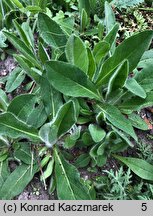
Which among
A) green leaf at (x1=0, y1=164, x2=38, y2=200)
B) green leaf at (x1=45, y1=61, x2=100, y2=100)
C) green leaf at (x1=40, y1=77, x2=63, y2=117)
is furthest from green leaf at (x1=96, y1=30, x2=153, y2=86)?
green leaf at (x1=0, y1=164, x2=38, y2=200)

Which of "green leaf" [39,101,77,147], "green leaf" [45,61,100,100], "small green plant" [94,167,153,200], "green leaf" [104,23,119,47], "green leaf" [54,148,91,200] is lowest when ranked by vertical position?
"small green plant" [94,167,153,200]

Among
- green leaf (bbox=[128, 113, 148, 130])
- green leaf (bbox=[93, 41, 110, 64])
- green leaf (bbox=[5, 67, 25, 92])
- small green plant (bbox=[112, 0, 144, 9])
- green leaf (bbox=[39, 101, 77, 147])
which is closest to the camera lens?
green leaf (bbox=[39, 101, 77, 147])

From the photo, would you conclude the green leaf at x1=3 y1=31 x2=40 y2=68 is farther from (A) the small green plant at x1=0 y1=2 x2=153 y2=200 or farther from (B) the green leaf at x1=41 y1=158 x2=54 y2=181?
(B) the green leaf at x1=41 y1=158 x2=54 y2=181

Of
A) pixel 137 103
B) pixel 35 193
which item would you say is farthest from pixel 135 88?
pixel 35 193

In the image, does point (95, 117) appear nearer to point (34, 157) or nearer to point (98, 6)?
point (34, 157)

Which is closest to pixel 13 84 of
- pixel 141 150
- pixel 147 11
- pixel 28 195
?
pixel 28 195

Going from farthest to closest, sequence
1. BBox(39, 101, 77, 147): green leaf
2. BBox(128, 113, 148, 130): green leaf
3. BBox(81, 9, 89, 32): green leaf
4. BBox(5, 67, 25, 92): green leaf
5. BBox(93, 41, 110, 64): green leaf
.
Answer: BBox(81, 9, 89, 32): green leaf
BBox(5, 67, 25, 92): green leaf
BBox(128, 113, 148, 130): green leaf
BBox(93, 41, 110, 64): green leaf
BBox(39, 101, 77, 147): green leaf
